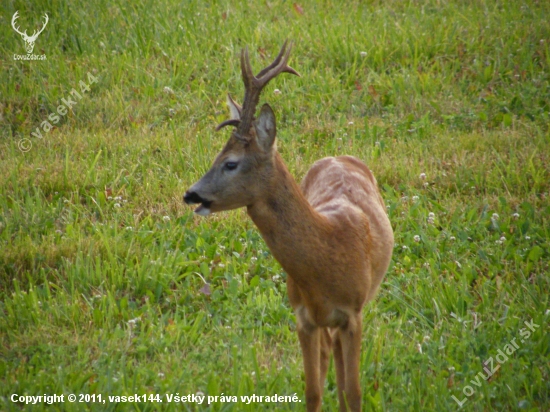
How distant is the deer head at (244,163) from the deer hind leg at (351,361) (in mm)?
902

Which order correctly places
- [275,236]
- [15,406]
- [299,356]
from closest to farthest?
[275,236] < [15,406] < [299,356]

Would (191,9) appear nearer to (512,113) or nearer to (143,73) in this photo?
(143,73)

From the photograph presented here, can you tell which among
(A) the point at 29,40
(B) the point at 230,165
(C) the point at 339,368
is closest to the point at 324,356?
(C) the point at 339,368

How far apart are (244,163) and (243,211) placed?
8.32ft

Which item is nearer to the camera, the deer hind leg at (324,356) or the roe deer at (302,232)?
the roe deer at (302,232)

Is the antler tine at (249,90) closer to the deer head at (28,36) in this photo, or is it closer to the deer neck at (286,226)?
the deer neck at (286,226)

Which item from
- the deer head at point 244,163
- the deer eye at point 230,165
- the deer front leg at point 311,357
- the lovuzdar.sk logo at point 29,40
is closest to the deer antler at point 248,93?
the deer head at point 244,163

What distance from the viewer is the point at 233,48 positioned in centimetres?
880

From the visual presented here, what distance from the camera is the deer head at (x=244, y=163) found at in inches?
150

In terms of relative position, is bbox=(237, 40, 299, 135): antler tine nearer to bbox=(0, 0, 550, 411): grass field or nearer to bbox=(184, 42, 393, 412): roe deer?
bbox=(184, 42, 393, 412): roe deer

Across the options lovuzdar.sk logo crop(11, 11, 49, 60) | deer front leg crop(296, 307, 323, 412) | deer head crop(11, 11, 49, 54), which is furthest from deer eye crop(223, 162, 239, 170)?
deer head crop(11, 11, 49, 54)

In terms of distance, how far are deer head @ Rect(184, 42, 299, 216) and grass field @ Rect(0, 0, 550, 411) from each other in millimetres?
1185

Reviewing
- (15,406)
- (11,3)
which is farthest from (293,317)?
(11,3)

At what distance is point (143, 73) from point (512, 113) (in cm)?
403
